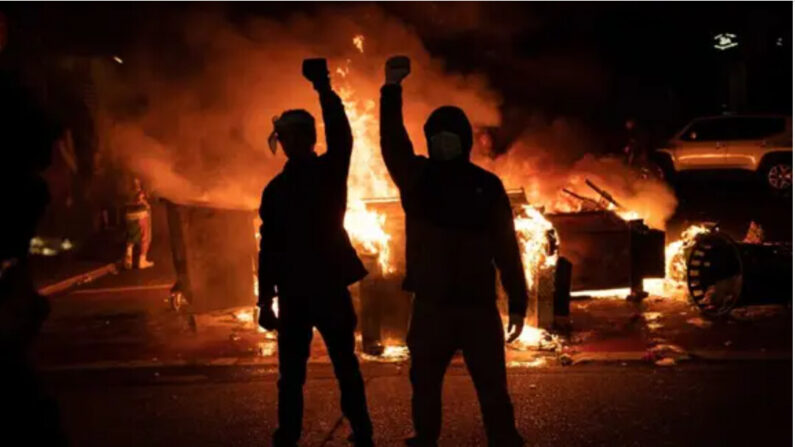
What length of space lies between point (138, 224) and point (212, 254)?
16.5ft

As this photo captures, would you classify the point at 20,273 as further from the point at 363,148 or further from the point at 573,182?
the point at 573,182

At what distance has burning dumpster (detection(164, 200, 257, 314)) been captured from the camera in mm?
8969

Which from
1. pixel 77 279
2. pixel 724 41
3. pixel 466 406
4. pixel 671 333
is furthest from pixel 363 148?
pixel 724 41

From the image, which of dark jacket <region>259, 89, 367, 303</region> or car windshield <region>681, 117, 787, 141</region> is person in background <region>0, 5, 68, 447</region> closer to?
dark jacket <region>259, 89, 367, 303</region>

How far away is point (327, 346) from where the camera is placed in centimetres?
460

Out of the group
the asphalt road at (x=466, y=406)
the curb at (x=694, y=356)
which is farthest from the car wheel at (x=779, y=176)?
the asphalt road at (x=466, y=406)

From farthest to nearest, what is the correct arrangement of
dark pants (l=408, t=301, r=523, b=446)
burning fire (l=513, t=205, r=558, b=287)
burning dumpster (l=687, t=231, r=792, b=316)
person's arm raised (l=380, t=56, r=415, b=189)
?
1. burning fire (l=513, t=205, r=558, b=287)
2. burning dumpster (l=687, t=231, r=792, b=316)
3. person's arm raised (l=380, t=56, r=415, b=189)
4. dark pants (l=408, t=301, r=523, b=446)

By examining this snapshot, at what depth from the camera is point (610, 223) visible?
9.95 meters

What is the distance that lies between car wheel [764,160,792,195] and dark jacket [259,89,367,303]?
13.7 m

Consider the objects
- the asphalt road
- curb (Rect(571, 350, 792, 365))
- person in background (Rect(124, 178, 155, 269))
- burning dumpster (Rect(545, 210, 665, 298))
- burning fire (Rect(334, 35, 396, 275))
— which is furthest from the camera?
person in background (Rect(124, 178, 155, 269))

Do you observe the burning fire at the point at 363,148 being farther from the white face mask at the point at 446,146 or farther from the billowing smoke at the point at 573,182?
the white face mask at the point at 446,146

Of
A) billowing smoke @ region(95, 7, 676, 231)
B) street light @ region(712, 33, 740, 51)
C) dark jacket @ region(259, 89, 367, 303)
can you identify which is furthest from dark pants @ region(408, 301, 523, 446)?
street light @ region(712, 33, 740, 51)

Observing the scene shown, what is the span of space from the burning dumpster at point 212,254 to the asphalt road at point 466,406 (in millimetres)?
2024

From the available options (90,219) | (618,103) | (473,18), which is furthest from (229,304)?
(618,103)
